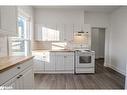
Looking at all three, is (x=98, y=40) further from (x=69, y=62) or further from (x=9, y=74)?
(x=9, y=74)

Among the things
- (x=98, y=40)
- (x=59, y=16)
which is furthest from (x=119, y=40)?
(x=98, y=40)

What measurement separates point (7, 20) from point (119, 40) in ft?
14.5

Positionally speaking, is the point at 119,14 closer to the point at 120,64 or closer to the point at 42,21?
the point at 120,64

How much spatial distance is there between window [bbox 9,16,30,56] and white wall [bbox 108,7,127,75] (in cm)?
341

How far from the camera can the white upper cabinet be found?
2121 millimetres

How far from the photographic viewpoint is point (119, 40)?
546cm

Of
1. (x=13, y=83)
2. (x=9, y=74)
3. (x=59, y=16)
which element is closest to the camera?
(x=9, y=74)

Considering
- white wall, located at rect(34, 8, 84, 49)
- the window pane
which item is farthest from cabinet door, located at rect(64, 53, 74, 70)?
the window pane

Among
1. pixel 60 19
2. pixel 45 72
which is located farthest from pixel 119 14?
pixel 45 72

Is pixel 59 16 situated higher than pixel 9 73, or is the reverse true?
pixel 59 16

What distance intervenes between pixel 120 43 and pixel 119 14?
1165mm

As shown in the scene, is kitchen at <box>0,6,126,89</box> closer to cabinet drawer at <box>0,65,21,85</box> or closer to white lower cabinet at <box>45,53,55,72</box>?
white lower cabinet at <box>45,53,55,72</box>

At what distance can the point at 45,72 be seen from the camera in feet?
17.4

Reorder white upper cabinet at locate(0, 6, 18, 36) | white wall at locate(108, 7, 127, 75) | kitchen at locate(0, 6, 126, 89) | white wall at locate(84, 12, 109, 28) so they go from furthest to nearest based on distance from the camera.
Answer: white wall at locate(84, 12, 109, 28) < white wall at locate(108, 7, 127, 75) < kitchen at locate(0, 6, 126, 89) < white upper cabinet at locate(0, 6, 18, 36)
